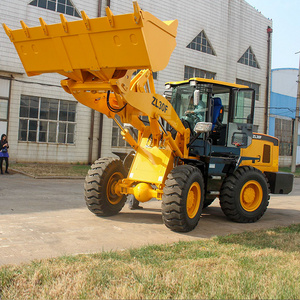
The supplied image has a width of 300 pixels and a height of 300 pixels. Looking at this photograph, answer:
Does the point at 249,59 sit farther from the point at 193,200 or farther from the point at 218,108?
the point at 193,200

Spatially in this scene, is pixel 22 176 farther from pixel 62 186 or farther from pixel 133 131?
pixel 133 131

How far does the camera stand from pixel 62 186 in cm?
1259

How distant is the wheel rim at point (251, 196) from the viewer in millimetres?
8016

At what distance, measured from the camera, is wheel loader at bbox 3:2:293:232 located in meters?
5.67

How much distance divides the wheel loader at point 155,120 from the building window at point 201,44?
18201 mm

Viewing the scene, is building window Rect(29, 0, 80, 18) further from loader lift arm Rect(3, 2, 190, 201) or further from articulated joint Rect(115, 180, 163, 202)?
articulated joint Rect(115, 180, 163, 202)

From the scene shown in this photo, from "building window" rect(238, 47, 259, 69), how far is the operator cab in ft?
72.9

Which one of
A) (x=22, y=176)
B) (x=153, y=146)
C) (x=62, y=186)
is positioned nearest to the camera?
(x=153, y=146)

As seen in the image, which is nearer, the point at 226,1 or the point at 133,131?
the point at 133,131

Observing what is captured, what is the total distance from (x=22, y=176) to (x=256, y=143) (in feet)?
32.0

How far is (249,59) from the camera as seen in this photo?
30.1 m

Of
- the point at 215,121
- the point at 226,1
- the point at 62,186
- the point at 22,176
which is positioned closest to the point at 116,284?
the point at 215,121

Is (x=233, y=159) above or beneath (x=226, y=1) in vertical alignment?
beneath

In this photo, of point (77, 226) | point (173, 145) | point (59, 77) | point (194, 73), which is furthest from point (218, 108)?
point (194, 73)
